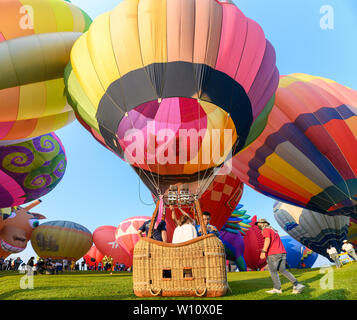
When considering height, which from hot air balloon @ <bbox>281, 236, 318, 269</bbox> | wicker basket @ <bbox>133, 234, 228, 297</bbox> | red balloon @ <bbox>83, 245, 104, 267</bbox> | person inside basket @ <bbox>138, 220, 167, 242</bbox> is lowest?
wicker basket @ <bbox>133, 234, 228, 297</bbox>

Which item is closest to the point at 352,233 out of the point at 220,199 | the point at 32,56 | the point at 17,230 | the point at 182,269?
the point at 220,199

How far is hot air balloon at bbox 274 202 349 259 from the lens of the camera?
642 inches

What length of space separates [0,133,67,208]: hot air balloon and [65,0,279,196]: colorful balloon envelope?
445cm

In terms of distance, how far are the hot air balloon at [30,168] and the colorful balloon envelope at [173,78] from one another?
14.6ft

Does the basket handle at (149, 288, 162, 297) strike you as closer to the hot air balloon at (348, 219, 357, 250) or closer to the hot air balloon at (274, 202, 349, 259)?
the hot air balloon at (274, 202, 349, 259)

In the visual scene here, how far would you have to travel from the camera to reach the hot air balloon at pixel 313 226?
16.3m

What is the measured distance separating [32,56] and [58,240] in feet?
60.7

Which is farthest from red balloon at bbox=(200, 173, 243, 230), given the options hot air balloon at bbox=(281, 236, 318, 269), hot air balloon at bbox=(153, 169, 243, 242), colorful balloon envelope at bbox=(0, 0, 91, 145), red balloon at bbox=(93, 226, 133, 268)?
hot air balloon at bbox=(281, 236, 318, 269)

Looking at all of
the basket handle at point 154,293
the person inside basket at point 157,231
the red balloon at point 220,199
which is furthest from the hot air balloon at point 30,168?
the basket handle at point 154,293

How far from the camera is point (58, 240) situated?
22.4m

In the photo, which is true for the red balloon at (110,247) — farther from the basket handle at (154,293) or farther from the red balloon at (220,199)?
the basket handle at (154,293)

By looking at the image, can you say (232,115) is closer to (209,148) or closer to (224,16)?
(209,148)

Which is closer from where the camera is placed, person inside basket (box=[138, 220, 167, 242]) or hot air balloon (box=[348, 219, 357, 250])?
person inside basket (box=[138, 220, 167, 242])

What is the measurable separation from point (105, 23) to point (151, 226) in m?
4.80
